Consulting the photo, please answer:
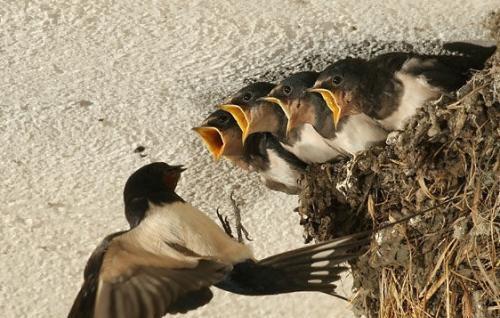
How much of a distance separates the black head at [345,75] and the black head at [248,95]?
13 cm

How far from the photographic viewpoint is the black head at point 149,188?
2.07m

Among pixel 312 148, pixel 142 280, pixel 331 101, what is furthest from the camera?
pixel 312 148

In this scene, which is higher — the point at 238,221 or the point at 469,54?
the point at 469,54

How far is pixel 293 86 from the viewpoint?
2.10 m

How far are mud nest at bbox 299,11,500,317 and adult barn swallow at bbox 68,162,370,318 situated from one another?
0.08m

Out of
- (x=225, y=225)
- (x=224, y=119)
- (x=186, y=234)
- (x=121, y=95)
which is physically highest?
(x=121, y=95)

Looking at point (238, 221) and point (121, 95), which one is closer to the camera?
point (121, 95)

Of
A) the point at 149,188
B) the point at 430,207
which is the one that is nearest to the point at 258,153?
the point at 149,188

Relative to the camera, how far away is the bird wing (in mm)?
1749

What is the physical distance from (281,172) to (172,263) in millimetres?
455

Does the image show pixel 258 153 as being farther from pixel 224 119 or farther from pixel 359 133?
pixel 359 133

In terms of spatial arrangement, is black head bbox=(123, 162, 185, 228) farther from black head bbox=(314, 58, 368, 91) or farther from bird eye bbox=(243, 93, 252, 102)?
black head bbox=(314, 58, 368, 91)

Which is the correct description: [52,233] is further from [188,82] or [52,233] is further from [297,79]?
[297,79]

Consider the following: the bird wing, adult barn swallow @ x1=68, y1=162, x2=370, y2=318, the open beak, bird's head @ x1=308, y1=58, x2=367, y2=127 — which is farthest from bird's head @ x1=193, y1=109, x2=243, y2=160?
the bird wing
